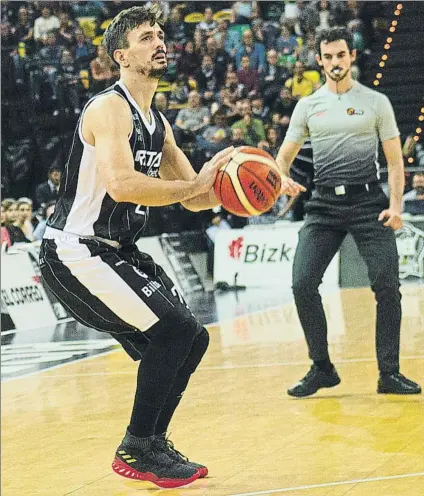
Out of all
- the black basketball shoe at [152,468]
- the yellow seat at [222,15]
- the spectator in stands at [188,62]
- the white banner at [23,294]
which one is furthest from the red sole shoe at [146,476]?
the yellow seat at [222,15]

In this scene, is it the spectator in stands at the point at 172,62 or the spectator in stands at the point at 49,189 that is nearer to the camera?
the spectator in stands at the point at 49,189

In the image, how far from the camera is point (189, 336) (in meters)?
4.18

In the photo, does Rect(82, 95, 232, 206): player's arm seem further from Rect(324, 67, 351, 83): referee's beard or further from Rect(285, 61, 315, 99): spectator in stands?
Rect(285, 61, 315, 99): spectator in stands

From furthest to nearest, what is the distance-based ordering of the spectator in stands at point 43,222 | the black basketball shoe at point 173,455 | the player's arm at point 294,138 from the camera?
the spectator in stands at point 43,222 → the player's arm at point 294,138 → the black basketball shoe at point 173,455

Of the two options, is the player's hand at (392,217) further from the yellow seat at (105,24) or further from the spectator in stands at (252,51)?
the yellow seat at (105,24)

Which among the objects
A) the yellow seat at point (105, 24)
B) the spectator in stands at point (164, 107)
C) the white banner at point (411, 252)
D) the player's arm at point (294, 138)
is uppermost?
the yellow seat at point (105, 24)

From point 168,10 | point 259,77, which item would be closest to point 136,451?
point 259,77

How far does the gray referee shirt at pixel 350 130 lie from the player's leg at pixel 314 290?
322mm

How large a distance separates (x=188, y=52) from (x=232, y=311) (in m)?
7.94

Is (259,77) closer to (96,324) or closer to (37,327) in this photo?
(37,327)

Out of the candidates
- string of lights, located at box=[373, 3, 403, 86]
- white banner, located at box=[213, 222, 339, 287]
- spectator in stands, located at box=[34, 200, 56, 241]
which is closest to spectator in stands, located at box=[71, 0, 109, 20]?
string of lights, located at box=[373, 3, 403, 86]

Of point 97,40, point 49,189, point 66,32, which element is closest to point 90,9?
point 97,40

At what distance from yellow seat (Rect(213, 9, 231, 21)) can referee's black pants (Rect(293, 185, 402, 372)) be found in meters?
13.4

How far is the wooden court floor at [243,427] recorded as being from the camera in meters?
4.20
